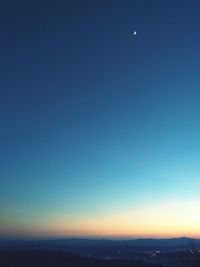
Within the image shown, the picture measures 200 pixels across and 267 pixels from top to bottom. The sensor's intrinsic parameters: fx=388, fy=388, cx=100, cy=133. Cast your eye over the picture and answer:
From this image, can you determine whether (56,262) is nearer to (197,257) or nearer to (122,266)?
(122,266)

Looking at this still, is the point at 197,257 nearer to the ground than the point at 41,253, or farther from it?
nearer to the ground

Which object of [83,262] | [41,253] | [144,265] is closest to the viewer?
[83,262]

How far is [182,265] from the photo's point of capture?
159625 mm

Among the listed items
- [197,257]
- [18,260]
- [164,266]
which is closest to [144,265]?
[164,266]

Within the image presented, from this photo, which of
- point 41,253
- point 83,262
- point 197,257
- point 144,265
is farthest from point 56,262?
point 197,257

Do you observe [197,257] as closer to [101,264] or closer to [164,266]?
[101,264]

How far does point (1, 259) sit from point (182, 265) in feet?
242

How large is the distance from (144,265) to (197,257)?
121908 millimetres

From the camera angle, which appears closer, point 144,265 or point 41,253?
point 144,265

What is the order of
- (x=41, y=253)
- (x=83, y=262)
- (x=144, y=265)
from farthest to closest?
(x=41, y=253)
(x=144, y=265)
(x=83, y=262)

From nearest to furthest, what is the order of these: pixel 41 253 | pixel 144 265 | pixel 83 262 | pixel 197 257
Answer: pixel 197 257 < pixel 83 262 < pixel 144 265 < pixel 41 253

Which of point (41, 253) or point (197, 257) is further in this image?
point (41, 253)

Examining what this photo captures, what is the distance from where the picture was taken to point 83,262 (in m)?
147

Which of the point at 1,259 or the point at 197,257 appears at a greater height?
the point at 1,259
